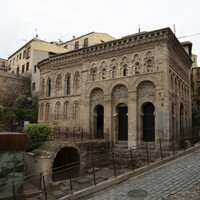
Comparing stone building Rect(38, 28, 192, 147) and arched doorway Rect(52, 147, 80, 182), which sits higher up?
stone building Rect(38, 28, 192, 147)

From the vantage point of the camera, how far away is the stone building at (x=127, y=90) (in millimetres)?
16266

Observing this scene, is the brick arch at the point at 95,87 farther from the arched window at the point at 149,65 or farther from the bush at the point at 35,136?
the bush at the point at 35,136

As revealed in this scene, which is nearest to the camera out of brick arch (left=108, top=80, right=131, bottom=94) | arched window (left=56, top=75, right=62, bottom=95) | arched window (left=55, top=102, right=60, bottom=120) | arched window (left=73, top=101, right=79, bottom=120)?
brick arch (left=108, top=80, right=131, bottom=94)

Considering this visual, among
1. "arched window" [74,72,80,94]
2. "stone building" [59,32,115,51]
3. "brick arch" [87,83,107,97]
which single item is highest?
"stone building" [59,32,115,51]

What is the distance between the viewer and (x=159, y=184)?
30.4 ft

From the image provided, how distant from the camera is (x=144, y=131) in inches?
672

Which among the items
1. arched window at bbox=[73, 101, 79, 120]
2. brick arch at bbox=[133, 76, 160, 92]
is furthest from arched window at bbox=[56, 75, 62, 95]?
brick arch at bbox=[133, 76, 160, 92]

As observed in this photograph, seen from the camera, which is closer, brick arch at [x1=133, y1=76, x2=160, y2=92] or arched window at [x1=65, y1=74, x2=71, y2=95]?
brick arch at [x1=133, y1=76, x2=160, y2=92]

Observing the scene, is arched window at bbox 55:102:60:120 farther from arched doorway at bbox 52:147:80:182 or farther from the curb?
the curb

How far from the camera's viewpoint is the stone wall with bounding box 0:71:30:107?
3158 centimetres

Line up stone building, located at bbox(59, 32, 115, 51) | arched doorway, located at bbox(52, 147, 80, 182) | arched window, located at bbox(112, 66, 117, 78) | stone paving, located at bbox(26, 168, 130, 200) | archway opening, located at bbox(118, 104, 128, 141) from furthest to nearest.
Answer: stone building, located at bbox(59, 32, 115, 51), arched window, located at bbox(112, 66, 117, 78), archway opening, located at bbox(118, 104, 128, 141), arched doorway, located at bbox(52, 147, 80, 182), stone paving, located at bbox(26, 168, 130, 200)

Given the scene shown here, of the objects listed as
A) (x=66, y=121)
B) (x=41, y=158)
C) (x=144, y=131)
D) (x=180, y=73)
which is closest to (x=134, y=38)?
(x=180, y=73)

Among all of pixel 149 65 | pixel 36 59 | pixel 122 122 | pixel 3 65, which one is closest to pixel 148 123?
pixel 122 122

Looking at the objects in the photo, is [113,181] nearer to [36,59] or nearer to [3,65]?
[36,59]
